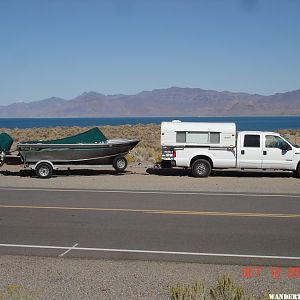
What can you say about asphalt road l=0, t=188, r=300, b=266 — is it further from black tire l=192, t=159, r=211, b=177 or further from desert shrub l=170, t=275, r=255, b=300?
black tire l=192, t=159, r=211, b=177

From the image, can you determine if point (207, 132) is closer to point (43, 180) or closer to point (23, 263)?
point (43, 180)

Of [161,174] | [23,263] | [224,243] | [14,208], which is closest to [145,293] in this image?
[23,263]

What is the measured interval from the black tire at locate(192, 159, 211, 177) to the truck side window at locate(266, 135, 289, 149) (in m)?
2.36

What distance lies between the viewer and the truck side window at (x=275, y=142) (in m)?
19.7

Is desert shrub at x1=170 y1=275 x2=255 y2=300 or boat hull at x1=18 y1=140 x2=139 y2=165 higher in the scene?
boat hull at x1=18 y1=140 x2=139 y2=165

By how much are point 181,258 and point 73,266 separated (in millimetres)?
1704

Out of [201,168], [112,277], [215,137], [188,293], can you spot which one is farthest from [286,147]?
[188,293]

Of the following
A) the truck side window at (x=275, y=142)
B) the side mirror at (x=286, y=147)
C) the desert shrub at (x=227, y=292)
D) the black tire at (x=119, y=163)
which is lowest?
the desert shrub at (x=227, y=292)

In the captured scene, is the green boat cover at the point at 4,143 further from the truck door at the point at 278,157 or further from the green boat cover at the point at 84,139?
the truck door at the point at 278,157

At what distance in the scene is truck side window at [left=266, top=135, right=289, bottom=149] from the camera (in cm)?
1970

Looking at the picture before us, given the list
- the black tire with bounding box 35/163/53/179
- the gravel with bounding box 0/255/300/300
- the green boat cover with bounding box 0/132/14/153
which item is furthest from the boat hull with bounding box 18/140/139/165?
the gravel with bounding box 0/255/300/300

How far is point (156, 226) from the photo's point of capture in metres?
10.8

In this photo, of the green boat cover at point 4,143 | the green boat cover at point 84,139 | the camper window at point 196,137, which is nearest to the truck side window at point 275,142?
the camper window at point 196,137

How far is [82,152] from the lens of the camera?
2020cm
